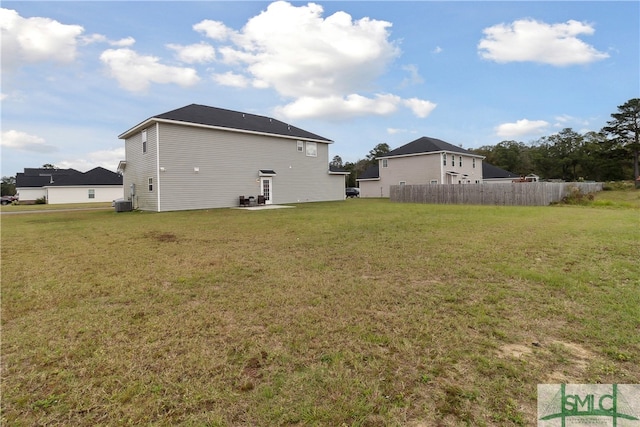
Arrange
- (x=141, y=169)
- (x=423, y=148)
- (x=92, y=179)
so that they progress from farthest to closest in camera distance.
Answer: (x=92, y=179), (x=423, y=148), (x=141, y=169)

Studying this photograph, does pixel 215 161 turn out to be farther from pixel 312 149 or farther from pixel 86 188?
pixel 86 188

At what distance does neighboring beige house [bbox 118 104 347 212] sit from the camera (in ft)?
61.3

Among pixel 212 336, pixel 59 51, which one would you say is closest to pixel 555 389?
pixel 212 336

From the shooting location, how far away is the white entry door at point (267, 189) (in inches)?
906

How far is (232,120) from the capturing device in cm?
2255

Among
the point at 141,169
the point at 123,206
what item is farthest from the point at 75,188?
the point at 123,206

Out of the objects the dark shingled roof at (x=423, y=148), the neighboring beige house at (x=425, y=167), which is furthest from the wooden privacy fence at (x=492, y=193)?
the dark shingled roof at (x=423, y=148)

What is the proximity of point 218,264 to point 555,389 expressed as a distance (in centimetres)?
507

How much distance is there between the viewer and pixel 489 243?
704 cm

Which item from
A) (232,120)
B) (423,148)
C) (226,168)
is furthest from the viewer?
(423,148)

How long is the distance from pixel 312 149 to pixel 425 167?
13.4m

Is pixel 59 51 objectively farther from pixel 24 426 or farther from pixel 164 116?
pixel 24 426
